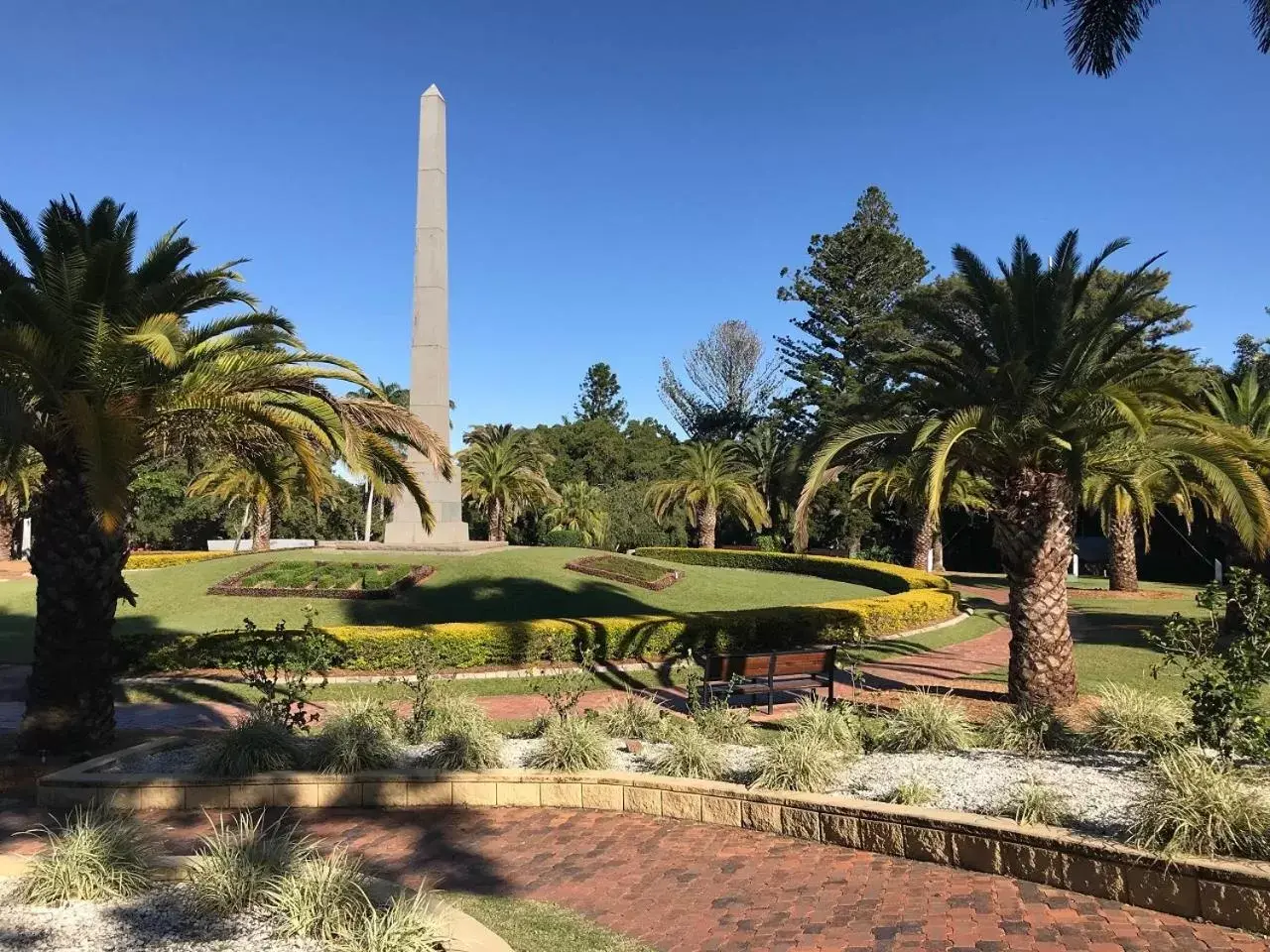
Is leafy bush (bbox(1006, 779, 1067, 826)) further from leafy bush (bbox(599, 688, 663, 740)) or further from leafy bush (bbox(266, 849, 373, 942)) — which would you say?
leafy bush (bbox(266, 849, 373, 942))

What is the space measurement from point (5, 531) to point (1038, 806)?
1648 inches

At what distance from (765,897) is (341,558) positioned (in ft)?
63.1

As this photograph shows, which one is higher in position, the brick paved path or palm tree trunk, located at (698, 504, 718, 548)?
palm tree trunk, located at (698, 504, 718, 548)

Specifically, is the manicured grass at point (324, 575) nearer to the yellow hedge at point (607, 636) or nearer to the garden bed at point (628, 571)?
the garden bed at point (628, 571)

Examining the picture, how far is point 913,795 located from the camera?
Result: 6.08 m

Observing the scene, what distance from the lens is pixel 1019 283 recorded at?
10.4 m

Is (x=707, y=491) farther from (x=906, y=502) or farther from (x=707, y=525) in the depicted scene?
(x=906, y=502)

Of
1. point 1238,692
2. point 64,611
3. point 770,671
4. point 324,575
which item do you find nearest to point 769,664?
point 770,671

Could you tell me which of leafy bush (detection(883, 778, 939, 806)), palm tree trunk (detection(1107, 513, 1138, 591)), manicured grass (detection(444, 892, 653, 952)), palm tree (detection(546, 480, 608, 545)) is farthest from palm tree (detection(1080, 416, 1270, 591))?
palm tree (detection(546, 480, 608, 545))

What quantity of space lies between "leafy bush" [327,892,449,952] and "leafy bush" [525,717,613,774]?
320cm

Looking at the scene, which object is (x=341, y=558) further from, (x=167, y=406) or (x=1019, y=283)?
(x=1019, y=283)

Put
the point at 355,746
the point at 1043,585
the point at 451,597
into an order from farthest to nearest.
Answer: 1. the point at 451,597
2. the point at 1043,585
3. the point at 355,746

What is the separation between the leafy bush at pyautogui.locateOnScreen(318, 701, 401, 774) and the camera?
24.5ft

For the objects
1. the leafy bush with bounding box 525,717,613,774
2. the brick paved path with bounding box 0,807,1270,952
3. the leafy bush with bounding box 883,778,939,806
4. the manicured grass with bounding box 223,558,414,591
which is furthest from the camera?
the manicured grass with bounding box 223,558,414,591
